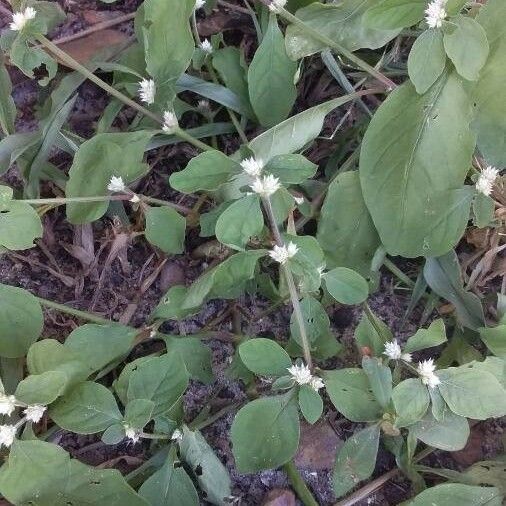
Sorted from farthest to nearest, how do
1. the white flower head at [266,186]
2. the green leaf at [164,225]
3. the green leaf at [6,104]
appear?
the green leaf at [6,104] → the green leaf at [164,225] → the white flower head at [266,186]

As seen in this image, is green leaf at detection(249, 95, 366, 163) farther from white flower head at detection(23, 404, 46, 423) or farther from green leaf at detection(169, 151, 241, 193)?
white flower head at detection(23, 404, 46, 423)

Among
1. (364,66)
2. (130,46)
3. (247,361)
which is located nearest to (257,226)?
(247,361)

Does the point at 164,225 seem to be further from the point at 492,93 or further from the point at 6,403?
the point at 492,93

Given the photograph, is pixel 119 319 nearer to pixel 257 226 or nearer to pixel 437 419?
pixel 257 226

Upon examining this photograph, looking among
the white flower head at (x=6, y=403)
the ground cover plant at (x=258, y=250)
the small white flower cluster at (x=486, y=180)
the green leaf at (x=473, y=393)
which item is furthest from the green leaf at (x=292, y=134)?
the white flower head at (x=6, y=403)

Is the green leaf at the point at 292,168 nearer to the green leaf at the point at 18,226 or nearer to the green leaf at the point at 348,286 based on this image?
the green leaf at the point at 348,286

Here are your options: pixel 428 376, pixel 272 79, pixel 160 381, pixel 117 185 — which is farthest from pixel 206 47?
pixel 428 376
